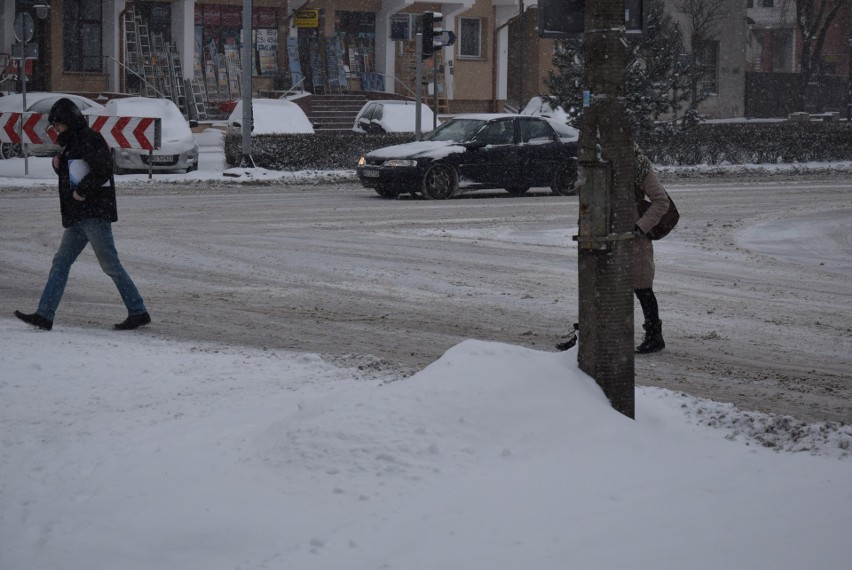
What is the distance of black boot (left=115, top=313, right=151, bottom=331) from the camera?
9.44m

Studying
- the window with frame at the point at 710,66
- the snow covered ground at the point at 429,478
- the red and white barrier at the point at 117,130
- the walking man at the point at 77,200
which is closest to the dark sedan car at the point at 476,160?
the red and white barrier at the point at 117,130

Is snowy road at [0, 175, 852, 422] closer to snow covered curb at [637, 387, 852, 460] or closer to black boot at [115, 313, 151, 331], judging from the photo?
black boot at [115, 313, 151, 331]

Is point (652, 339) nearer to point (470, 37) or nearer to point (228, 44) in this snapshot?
point (228, 44)

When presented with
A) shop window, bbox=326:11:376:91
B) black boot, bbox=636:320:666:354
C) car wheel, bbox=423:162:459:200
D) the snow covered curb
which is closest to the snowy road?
black boot, bbox=636:320:666:354

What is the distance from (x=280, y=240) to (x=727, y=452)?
31.8ft

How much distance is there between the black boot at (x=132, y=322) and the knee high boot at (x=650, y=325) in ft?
11.9

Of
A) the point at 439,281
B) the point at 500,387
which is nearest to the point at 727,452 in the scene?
the point at 500,387

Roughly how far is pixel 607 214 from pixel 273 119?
2457cm

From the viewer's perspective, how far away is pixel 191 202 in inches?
772

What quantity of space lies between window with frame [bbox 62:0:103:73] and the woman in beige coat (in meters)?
32.8

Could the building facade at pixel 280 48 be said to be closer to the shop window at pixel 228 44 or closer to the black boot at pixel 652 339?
the shop window at pixel 228 44

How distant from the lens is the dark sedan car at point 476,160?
2150 centimetres

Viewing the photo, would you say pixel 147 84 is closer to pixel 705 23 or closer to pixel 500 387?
pixel 705 23

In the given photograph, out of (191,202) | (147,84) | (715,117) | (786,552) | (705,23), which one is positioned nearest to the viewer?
(786,552)
